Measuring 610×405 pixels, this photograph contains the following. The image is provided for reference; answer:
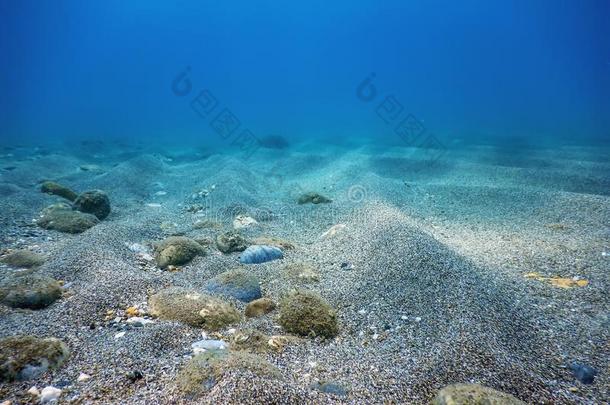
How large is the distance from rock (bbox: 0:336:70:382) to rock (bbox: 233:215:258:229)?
4427 millimetres

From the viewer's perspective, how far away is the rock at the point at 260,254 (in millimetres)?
4980

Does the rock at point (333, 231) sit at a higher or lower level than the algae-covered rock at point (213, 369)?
higher

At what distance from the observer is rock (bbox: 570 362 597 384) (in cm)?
262

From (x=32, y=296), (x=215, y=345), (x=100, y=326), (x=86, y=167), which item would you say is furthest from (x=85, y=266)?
(x=86, y=167)

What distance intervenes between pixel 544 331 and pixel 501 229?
3.57 m

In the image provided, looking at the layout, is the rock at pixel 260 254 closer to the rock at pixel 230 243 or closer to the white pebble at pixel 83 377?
the rock at pixel 230 243

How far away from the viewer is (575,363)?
9.14 feet

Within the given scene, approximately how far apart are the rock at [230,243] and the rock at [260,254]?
1.04 feet

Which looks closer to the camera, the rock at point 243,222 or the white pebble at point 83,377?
the white pebble at point 83,377

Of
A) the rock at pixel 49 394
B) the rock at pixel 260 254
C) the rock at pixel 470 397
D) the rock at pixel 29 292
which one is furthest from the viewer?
the rock at pixel 260 254

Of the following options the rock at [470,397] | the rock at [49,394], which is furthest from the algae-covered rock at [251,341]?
the rock at [470,397]

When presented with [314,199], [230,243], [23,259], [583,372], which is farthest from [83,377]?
[314,199]

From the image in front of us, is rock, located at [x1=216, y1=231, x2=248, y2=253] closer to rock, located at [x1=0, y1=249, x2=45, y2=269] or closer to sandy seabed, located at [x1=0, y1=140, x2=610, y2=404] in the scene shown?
sandy seabed, located at [x1=0, y1=140, x2=610, y2=404]

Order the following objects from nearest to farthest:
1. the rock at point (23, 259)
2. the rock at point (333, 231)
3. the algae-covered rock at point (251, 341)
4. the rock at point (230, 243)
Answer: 1. the algae-covered rock at point (251, 341)
2. the rock at point (23, 259)
3. the rock at point (230, 243)
4. the rock at point (333, 231)
